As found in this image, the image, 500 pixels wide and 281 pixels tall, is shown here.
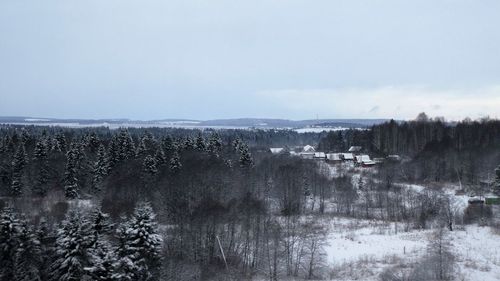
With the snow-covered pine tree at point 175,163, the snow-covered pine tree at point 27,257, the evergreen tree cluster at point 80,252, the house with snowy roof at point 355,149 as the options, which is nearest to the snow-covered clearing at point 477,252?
the evergreen tree cluster at point 80,252

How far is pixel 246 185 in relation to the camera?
4891cm

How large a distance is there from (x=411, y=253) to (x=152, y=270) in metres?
20.0

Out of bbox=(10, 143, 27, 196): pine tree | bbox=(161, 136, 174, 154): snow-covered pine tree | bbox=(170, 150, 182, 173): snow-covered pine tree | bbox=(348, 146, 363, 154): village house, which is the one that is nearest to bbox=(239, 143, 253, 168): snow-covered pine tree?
bbox=(161, 136, 174, 154): snow-covered pine tree

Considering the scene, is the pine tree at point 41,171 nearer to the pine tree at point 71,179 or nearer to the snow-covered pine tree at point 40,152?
the snow-covered pine tree at point 40,152

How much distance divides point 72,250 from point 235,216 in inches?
561

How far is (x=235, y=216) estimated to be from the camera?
102ft

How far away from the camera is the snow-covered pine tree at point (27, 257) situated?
1883 cm

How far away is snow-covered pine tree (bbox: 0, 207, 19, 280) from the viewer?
61.9 feet

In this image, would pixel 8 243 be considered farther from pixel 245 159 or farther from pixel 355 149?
pixel 355 149

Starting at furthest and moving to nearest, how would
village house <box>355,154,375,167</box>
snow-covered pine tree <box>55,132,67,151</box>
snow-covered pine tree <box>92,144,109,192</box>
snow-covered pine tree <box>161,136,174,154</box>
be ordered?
village house <box>355,154,375,167</box>, snow-covered pine tree <box>55,132,67,151</box>, snow-covered pine tree <box>161,136,174,154</box>, snow-covered pine tree <box>92,144,109,192</box>

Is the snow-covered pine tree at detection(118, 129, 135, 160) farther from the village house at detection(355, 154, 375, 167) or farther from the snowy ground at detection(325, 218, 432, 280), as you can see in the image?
the village house at detection(355, 154, 375, 167)

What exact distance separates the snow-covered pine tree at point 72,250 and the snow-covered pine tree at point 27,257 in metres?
0.90

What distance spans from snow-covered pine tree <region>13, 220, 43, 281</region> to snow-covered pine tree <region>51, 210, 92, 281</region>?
2.95 feet

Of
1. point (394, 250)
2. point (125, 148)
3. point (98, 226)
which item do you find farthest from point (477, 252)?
point (125, 148)
